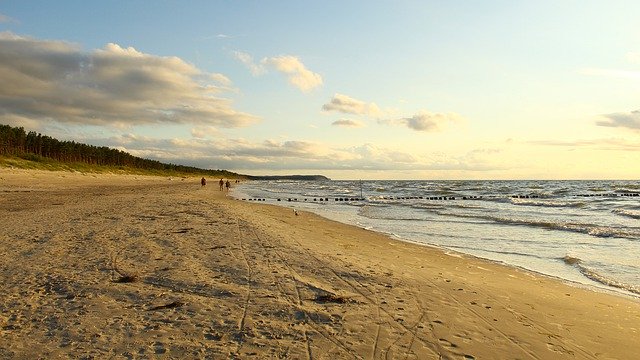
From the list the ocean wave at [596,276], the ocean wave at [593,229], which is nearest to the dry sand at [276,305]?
the ocean wave at [596,276]

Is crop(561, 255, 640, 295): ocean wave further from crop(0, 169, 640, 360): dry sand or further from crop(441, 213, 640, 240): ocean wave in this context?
crop(441, 213, 640, 240): ocean wave

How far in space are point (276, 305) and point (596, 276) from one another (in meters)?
10.4

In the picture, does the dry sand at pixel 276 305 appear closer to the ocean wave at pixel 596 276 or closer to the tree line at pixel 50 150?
the ocean wave at pixel 596 276

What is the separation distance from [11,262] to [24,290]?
Result: 2852mm

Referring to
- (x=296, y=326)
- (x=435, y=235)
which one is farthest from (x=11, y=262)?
(x=435, y=235)

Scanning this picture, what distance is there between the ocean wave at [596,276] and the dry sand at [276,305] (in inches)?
57.9

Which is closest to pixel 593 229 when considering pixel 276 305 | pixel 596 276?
pixel 596 276

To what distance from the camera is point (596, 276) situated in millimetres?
13352

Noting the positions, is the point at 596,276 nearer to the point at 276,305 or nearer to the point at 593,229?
the point at 276,305

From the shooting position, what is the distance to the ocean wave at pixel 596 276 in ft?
39.6

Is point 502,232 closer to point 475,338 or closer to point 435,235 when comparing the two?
point 435,235

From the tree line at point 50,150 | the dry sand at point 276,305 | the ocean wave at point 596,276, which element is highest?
the tree line at point 50,150

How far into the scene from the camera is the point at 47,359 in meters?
5.75

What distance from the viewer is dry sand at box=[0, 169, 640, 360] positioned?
21.2ft
